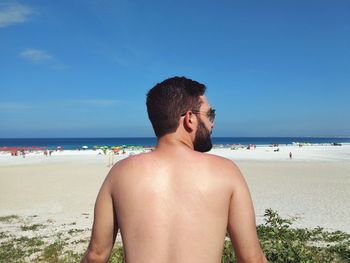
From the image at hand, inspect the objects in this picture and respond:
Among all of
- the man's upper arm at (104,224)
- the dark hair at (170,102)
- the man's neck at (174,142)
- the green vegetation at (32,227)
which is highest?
the dark hair at (170,102)

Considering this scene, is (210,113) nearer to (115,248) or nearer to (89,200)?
(115,248)

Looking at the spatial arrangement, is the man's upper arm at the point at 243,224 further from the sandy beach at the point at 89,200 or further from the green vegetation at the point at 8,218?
the green vegetation at the point at 8,218

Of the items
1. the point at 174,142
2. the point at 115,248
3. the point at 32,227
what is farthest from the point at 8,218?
the point at 174,142

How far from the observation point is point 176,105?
195 cm

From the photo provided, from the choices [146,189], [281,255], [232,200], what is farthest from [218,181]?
[281,255]

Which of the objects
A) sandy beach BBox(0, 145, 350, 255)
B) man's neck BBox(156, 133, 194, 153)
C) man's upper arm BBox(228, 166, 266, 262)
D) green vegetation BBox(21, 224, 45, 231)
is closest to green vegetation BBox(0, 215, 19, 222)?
sandy beach BBox(0, 145, 350, 255)

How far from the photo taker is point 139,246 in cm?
190

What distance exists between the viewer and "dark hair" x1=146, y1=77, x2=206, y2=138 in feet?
6.40

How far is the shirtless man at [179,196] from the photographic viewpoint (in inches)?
73.2

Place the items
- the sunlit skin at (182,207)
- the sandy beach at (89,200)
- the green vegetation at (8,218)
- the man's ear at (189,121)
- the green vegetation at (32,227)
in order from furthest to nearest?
the green vegetation at (8,218) < the sandy beach at (89,200) < the green vegetation at (32,227) < the man's ear at (189,121) < the sunlit skin at (182,207)

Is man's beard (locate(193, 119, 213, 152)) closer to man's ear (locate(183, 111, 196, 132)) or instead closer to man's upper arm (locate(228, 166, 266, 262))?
man's ear (locate(183, 111, 196, 132))

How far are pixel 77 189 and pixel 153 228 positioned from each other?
2059 centimetres

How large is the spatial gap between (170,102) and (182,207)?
50 centimetres

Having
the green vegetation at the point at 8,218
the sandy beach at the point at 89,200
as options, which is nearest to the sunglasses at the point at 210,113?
the sandy beach at the point at 89,200
